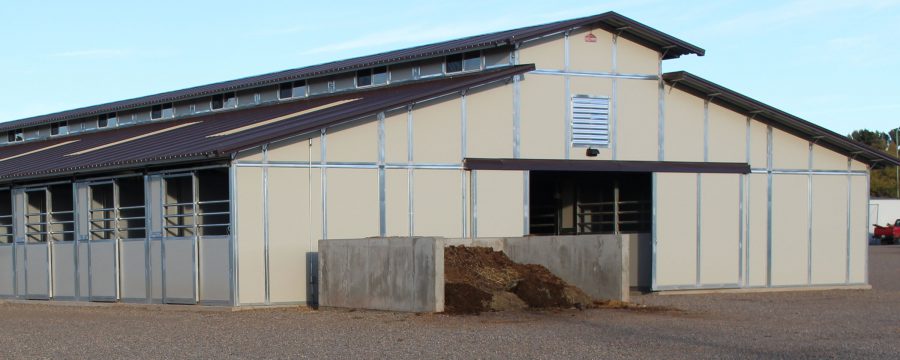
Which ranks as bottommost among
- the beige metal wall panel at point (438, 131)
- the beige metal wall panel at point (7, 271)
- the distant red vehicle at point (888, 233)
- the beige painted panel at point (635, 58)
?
the distant red vehicle at point (888, 233)

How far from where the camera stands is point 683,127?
84.9ft

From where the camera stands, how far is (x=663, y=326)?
17.1 m

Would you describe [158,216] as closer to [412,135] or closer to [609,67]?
[412,135]

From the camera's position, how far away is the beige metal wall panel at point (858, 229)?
27.5 metres

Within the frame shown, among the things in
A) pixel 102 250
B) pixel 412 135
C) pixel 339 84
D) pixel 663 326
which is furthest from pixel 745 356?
pixel 339 84

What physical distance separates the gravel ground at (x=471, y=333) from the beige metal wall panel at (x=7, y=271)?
16.9ft

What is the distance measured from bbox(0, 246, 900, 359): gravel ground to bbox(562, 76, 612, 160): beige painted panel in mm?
4274

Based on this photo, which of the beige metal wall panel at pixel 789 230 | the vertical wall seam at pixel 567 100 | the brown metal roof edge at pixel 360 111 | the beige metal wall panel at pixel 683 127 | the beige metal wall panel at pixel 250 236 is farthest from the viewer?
the beige metal wall panel at pixel 789 230

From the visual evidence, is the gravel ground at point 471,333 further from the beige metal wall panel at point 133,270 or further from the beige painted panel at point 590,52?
the beige painted panel at point 590,52

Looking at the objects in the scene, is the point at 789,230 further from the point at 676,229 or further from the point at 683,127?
the point at 683,127

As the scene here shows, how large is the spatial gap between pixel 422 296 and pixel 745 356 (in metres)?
6.97

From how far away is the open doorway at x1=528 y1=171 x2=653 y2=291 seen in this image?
87.1ft

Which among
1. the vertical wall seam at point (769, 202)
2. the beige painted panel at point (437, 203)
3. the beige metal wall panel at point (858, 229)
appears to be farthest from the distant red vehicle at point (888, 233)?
the beige painted panel at point (437, 203)

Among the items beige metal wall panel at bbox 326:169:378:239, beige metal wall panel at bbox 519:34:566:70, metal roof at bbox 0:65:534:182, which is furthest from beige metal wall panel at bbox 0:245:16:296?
beige metal wall panel at bbox 519:34:566:70
